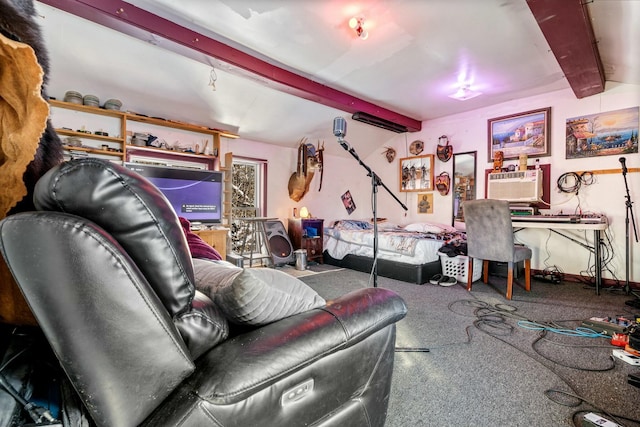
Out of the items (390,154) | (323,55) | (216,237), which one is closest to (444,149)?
(390,154)

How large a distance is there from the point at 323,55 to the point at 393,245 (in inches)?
95.5

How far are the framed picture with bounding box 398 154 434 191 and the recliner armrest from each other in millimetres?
4739

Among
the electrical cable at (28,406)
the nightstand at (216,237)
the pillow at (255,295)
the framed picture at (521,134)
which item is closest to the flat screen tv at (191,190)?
the nightstand at (216,237)

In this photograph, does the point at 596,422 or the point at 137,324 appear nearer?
the point at 137,324

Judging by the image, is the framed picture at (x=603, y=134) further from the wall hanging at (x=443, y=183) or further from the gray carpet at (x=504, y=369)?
the gray carpet at (x=504, y=369)

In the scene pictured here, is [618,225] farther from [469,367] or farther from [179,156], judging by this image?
[179,156]

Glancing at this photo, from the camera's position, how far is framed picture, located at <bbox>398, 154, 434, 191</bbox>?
526 centimetres

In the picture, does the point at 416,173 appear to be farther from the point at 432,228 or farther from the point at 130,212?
the point at 130,212

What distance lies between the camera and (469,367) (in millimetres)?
1705

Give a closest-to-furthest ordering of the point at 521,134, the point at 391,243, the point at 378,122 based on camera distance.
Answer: the point at 391,243, the point at 521,134, the point at 378,122

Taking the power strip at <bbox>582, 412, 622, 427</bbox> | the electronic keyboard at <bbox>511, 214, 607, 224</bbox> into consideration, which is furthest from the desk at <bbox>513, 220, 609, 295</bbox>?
the power strip at <bbox>582, 412, 622, 427</bbox>

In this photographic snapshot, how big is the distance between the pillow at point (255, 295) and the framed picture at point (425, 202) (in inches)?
189

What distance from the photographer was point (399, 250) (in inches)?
150

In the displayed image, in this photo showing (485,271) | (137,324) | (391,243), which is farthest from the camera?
(391,243)
